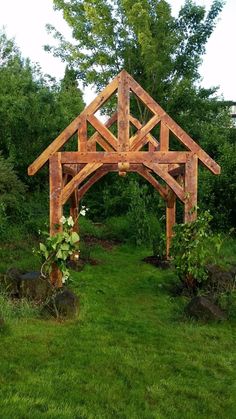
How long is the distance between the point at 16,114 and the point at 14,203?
5.02 metres

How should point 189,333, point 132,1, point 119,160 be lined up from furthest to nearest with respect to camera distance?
point 132,1, point 119,160, point 189,333

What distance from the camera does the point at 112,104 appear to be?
2522 cm

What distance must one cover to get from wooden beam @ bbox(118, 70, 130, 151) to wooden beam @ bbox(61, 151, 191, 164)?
0.57 ft

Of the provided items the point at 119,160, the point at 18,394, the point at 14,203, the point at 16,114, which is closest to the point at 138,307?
the point at 119,160

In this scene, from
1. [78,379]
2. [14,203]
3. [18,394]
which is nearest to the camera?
[18,394]

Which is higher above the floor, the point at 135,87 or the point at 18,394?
the point at 135,87

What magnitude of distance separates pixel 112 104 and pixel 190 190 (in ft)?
56.0

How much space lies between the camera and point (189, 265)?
27.5ft

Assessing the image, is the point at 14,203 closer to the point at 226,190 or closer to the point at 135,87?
the point at 135,87

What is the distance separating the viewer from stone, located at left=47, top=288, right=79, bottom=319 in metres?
7.23

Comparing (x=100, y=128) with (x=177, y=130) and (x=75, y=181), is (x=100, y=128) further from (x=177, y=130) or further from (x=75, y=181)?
(x=177, y=130)

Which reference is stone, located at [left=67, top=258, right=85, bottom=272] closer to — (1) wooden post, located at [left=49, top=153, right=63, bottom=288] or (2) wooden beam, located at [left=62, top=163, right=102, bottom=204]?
(1) wooden post, located at [left=49, top=153, right=63, bottom=288]

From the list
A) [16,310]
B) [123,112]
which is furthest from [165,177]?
[16,310]

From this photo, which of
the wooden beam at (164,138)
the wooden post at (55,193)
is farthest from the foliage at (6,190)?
the wooden beam at (164,138)
